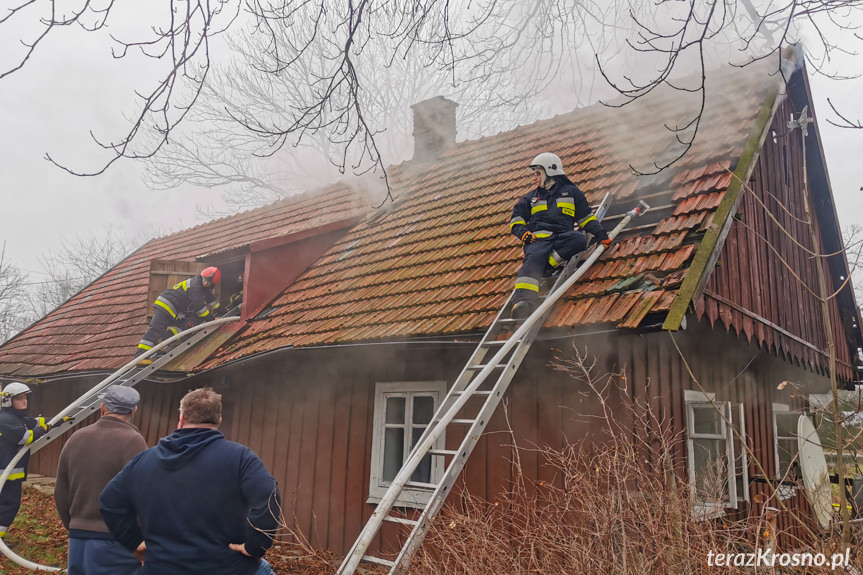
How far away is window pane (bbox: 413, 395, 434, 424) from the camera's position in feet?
22.1

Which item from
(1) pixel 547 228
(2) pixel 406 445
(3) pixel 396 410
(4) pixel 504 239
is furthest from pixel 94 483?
(4) pixel 504 239

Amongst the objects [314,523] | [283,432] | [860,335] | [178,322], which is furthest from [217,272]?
[860,335]

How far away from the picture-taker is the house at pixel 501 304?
5621 millimetres

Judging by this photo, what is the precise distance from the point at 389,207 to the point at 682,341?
5.31 m

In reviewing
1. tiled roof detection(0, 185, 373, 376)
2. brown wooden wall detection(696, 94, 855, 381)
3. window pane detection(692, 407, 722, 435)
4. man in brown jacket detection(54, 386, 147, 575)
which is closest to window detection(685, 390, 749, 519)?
window pane detection(692, 407, 722, 435)

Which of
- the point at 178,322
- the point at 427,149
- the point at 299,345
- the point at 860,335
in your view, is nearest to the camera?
the point at 299,345

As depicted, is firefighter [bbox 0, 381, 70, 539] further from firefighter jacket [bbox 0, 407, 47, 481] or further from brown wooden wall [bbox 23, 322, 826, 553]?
brown wooden wall [bbox 23, 322, 826, 553]

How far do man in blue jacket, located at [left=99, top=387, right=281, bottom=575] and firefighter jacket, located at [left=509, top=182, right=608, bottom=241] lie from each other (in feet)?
11.1

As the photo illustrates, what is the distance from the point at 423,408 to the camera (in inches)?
267

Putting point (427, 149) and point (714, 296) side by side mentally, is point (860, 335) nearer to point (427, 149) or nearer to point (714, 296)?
point (714, 296)

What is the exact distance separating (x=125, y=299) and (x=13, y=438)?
5.48 m

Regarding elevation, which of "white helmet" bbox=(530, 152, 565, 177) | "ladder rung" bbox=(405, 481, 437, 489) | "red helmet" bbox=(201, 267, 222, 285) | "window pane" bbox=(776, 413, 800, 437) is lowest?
"ladder rung" bbox=(405, 481, 437, 489)

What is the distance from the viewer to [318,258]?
385 inches

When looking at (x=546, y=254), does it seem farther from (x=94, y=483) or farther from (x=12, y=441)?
(x=12, y=441)
